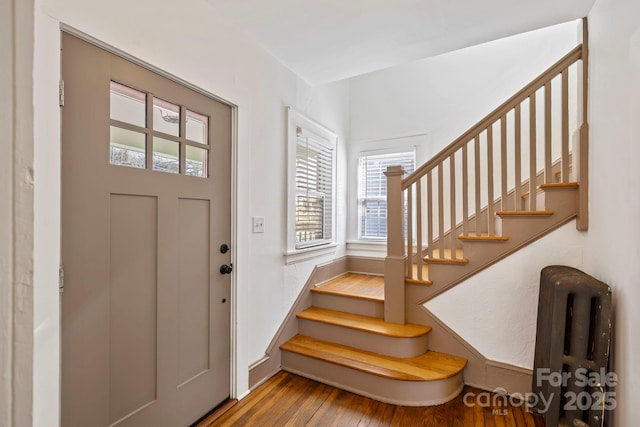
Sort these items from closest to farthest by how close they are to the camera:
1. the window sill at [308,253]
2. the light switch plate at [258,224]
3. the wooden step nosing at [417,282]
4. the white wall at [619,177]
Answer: the white wall at [619,177] → the light switch plate at [258,224] → the wooden step nosing at [417,282] → the window sill at [308,253]

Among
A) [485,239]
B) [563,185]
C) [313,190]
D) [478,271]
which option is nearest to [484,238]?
[485,239]

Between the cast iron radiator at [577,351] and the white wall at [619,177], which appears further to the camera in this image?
the cast iron radiator at [577,351]

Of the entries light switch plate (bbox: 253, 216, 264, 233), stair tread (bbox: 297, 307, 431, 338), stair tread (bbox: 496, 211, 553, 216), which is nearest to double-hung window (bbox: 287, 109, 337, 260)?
light switch plate (bbox: 253, 216, 264, 233)

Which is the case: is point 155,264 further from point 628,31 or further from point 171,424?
point 628,31

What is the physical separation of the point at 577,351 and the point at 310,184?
2336mm

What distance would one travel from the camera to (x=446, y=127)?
3.44m

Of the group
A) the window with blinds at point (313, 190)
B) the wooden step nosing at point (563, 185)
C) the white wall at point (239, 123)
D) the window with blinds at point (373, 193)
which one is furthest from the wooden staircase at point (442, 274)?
the window with blinds at point (373, 193)

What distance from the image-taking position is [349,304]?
2787 millimetres

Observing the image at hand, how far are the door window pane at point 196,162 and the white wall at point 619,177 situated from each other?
2157 millimetres

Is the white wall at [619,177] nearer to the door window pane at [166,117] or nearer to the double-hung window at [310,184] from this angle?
the double-hung window at [310,184]

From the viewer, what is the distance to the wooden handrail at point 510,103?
2.02 m

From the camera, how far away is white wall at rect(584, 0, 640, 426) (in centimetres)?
126

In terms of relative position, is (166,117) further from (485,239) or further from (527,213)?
(527,213)

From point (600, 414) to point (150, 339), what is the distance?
2.32 m
